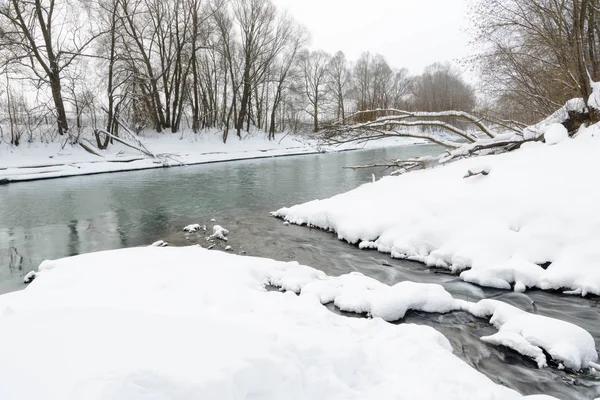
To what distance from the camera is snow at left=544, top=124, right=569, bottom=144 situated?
280 inches

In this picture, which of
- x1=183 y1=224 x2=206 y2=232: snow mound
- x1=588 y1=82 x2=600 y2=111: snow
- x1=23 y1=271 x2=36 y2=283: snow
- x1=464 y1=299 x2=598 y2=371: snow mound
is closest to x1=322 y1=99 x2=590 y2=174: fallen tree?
x1=588 y1=82 x2=600 y2=111: snow

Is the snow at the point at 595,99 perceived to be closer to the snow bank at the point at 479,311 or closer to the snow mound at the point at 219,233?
the snow bank at the point at 479,311

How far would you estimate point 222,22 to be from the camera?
30391 mm

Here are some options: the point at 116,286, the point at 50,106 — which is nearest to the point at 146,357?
the point at 116,286

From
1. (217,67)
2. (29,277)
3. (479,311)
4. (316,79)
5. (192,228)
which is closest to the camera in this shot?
(479,311)

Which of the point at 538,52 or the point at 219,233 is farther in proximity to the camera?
the point at 538,52

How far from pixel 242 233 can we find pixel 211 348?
5653mm

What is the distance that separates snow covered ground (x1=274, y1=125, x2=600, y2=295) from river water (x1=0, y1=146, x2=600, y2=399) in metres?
0.32

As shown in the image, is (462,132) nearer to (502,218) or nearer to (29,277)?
(502,218)

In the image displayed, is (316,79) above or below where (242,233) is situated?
above

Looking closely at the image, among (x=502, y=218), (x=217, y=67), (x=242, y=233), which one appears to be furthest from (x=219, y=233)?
(x=217, y=67)

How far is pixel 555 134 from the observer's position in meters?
7.15

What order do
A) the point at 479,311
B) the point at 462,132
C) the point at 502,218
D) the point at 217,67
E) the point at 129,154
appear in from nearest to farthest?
1. the point at 479,311
2. the point at 502,218
3. the point at 462,132
4. the point at 129,154
5. the point at 217,67

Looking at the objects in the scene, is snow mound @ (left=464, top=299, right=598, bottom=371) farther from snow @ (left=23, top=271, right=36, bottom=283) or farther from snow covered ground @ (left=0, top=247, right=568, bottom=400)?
snow @ (left=23, top=271, right=36, bottom=283)
